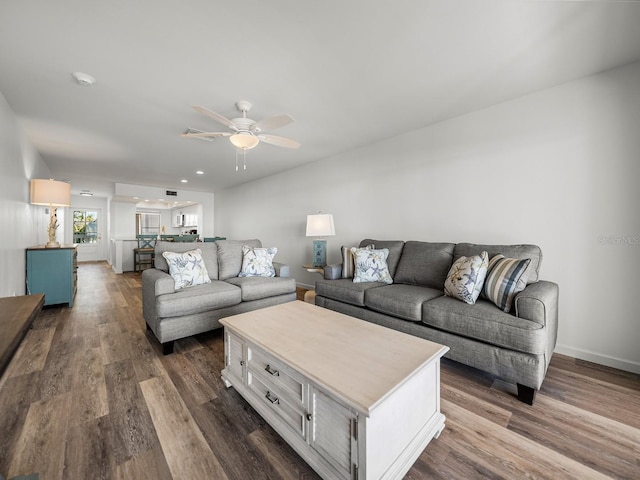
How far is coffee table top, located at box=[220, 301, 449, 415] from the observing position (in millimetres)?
1119

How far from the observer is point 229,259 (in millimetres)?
3350

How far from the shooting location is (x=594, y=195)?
222 centimetres

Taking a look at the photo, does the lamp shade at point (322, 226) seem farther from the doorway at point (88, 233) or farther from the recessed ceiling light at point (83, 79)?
the doorway at point (88, 233)

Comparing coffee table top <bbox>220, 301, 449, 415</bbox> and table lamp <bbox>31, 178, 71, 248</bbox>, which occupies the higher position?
table lamp <bbox>31, 178, 71, 248</bbox>

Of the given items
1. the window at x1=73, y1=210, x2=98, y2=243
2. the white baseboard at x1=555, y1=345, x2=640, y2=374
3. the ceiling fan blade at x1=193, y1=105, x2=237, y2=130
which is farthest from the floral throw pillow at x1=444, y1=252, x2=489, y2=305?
the window at x1=73, y1=210, x2=98, y2=243

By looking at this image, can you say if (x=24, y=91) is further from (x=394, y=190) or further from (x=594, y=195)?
(x=594, y=195)

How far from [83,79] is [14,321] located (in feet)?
7.28

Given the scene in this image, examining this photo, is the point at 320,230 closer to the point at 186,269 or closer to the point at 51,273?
the point at 186,269

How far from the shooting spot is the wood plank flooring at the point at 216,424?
4.06 ft

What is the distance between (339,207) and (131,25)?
3164 mm

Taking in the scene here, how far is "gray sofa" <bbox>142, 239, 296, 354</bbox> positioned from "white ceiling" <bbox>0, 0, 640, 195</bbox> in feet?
5.17

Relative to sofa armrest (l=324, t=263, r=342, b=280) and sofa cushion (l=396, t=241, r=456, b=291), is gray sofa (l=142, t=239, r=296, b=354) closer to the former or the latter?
sofa armrest (l=324, t=263, r=342, b=280)

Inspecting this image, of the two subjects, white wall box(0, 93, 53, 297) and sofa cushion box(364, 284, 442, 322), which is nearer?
sofa cushion box(364, 284, 442, 322)

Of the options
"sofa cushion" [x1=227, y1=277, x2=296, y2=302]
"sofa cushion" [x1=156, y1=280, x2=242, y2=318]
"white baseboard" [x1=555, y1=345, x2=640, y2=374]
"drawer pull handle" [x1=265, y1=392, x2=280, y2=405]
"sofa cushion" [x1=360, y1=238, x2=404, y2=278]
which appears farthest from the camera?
"sofa cushion" [x1=360, y1=238, x2=404, y2=278]
